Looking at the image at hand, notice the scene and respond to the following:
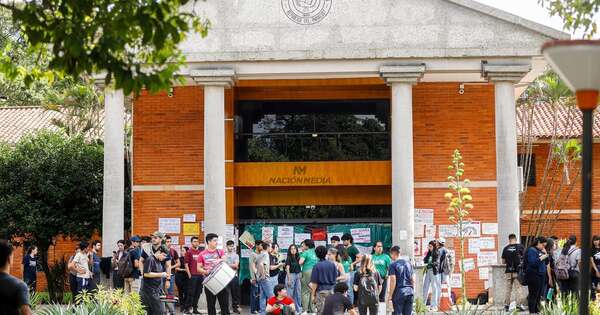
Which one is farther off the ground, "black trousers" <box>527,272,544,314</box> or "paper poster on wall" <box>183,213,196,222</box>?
"paper poster on wall" <box>183,213,196,222</box>

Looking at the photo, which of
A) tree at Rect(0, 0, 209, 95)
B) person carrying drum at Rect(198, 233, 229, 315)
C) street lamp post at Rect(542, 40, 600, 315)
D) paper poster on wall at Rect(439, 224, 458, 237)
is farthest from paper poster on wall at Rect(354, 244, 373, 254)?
street lamp post at Rect(542, 40, 600, 315)

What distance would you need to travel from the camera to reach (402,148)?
23734 millimetres

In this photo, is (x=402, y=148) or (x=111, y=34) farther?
(x=402, y=148)

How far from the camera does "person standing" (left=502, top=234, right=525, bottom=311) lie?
2164 centimetres

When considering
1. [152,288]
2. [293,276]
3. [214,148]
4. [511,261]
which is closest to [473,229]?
[511,261]

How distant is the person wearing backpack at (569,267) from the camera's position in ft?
66.9

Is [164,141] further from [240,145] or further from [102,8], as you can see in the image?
[102,8]

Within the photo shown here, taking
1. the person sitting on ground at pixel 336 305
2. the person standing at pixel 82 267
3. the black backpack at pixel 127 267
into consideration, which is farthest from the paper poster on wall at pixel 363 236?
the person sitting on ground at pixel 336 305

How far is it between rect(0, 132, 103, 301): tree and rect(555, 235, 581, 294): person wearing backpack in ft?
47.6

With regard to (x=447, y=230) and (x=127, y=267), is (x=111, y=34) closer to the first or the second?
(x=127, y=267)

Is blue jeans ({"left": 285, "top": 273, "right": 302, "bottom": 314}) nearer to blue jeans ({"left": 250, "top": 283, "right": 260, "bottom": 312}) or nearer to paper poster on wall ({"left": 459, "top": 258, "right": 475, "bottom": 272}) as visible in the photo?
blue jeans ({"left": 250, "top": 283, "right": 260, "bottom": 312})

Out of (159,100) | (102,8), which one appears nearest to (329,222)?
(159,100)

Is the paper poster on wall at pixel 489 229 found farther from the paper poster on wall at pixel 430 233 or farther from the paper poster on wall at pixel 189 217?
the paper poster on wall at pixel 189 217

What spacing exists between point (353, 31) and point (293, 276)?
606 centimetres
